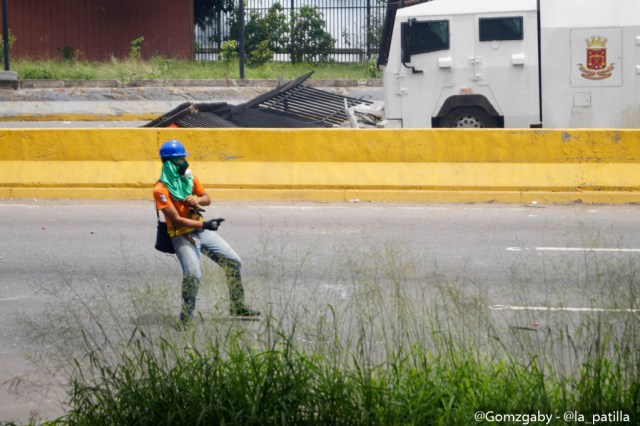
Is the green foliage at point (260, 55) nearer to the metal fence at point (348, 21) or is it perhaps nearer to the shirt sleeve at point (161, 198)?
the metal fence at point (348, 21)

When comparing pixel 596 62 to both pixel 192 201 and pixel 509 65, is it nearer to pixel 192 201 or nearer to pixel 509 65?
pixel 509 65

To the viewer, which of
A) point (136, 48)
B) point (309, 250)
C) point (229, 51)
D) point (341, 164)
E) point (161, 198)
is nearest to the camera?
point (309, 250)

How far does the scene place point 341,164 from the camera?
1394cm

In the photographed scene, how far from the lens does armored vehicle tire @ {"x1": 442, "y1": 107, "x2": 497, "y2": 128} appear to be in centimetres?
1678

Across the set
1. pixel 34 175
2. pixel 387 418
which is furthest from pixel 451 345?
pixel 34 175

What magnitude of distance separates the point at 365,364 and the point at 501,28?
1232 cm

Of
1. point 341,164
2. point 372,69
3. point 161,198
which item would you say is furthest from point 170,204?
point 372,69

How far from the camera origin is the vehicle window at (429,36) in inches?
661

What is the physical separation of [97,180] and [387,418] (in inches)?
401

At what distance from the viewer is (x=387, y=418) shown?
190 inches

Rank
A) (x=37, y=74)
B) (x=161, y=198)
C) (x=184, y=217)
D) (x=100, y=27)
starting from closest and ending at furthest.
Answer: (x=161, y=198), (x=184, y=217), (x=37, y=74), (x=100, y=27)

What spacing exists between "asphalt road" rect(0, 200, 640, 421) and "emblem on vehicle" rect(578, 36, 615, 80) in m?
3.83

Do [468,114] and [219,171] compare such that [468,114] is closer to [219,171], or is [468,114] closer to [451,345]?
[219,171]

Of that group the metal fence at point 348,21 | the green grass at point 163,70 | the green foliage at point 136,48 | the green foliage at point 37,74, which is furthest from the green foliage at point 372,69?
the green foliage at point 37,74
